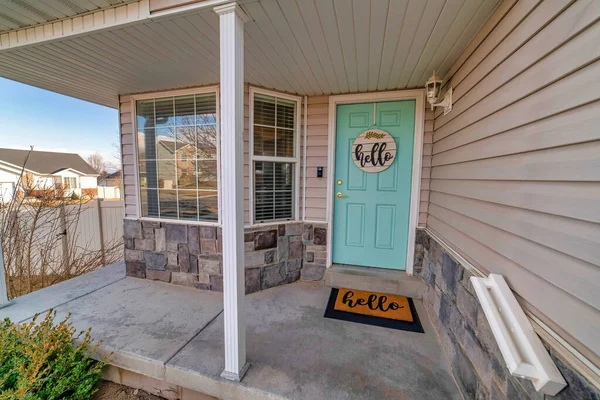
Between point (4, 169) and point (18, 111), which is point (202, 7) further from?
point (4, 169)

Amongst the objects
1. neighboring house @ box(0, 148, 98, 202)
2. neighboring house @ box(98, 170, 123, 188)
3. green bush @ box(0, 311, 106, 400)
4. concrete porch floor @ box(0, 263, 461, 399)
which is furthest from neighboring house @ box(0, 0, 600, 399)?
neighboring house @ box(98, 170, 123, 188)

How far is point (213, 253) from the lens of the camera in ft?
8.77

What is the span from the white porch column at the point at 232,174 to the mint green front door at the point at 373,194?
160cm

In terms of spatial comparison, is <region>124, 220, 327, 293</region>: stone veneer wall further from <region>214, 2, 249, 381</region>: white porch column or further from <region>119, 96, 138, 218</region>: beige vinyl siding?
<region>214, 2, 249, 381</region>: white porch column

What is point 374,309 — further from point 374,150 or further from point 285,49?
point 285,49

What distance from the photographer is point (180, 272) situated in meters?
2.79

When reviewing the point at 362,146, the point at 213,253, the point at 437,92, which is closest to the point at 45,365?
the point at 213,253

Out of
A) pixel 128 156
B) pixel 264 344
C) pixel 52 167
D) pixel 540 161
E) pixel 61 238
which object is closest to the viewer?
pixel 540 161

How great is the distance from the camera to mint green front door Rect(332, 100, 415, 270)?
2.59 metres

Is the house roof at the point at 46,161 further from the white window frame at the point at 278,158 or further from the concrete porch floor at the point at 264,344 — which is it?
the white window frame at the point at 278,158

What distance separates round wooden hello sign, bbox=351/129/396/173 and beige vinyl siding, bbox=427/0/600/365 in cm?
100

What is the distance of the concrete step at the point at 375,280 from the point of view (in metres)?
2.47

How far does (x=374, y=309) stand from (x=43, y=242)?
517 centimetres

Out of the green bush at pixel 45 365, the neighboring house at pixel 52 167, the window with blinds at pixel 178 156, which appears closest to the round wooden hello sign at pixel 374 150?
the window with blinds at pixel 178 156
